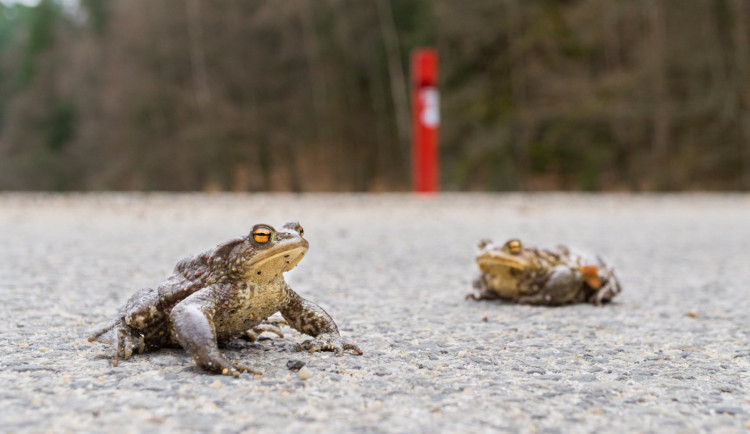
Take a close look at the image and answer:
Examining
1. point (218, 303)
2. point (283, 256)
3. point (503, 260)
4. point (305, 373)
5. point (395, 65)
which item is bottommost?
point (305, 373)

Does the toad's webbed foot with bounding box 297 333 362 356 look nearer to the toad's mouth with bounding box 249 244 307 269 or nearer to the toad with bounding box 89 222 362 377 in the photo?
the toad with bounding box 89 222 362 377

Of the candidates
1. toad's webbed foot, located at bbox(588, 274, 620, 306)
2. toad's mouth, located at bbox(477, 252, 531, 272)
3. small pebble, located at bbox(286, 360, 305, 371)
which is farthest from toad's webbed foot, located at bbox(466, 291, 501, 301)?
small pebble, located at bbox(286, 360, 305, 371)

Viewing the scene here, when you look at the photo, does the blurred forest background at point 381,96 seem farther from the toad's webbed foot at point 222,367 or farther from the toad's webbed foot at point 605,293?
the toad's webbed foot at point 222,367

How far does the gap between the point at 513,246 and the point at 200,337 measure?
2132 millimetres

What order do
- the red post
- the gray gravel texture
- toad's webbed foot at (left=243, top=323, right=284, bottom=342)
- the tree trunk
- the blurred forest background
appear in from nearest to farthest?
the gray gravel texture
toad's webbed foot at (left=243, top=323, right=284, bottom=342)
the red post
the blurred forest background
the tree trunk

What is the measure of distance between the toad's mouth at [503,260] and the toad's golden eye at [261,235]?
71.4 inches

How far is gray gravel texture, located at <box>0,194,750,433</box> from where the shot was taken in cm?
201

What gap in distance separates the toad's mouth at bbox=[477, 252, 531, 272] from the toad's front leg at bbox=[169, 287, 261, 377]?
1940 millimetres

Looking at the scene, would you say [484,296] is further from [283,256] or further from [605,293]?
[283,256]

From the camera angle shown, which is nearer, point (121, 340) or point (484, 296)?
point (121, 340)

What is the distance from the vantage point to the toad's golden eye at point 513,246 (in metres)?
3.96

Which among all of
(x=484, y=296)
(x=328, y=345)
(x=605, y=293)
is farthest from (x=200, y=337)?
(x=605, y=293)

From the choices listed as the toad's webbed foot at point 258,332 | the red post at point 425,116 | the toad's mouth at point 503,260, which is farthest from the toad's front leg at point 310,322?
the red post at point 425,116

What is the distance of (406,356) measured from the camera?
108 inches
